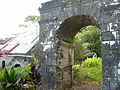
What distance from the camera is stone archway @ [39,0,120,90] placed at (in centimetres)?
375

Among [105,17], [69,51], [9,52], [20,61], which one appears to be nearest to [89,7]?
[105,17]

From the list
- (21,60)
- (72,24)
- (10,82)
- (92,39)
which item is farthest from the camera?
(92,39)

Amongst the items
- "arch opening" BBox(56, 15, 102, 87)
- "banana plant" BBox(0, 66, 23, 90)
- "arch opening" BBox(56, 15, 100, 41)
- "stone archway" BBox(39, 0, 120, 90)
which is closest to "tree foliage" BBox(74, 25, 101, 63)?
"arch opening" BBox(56, 15, 102, 87)

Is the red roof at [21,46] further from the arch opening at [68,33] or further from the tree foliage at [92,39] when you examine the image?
the arch opening at [68,33]

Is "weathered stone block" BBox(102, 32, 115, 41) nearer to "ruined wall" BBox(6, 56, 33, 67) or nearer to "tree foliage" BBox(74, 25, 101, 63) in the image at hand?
"ruined wall" BBox(6, 56, 33, 67)

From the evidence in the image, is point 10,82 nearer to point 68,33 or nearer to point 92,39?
point 68,33

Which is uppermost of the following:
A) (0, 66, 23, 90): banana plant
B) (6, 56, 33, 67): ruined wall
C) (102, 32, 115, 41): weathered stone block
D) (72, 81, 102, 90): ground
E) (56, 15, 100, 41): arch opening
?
(56, 15, 100, 41): arch opening

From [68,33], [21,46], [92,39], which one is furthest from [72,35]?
[92,39]

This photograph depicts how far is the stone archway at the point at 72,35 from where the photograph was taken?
3.75 metres

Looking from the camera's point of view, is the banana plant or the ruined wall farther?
the ruined wall

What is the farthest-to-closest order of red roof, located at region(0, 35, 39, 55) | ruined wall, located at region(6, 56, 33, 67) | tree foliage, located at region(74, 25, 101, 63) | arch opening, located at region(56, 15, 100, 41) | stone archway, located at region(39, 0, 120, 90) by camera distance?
tree foliage, located at region(74, 25, 101, 63) < red roof, located at region(0, 35, 39, 55) < ruined wall, located at region(6, 56, 33, 67) < arch opening, located at region(56, 15, 100, 41) < stone archway, located at region(39, 0, 120, 90)

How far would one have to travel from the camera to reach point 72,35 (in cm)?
593

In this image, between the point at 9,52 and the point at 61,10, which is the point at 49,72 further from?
the point at 9,52

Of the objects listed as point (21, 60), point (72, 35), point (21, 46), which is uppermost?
point (72, 35)
